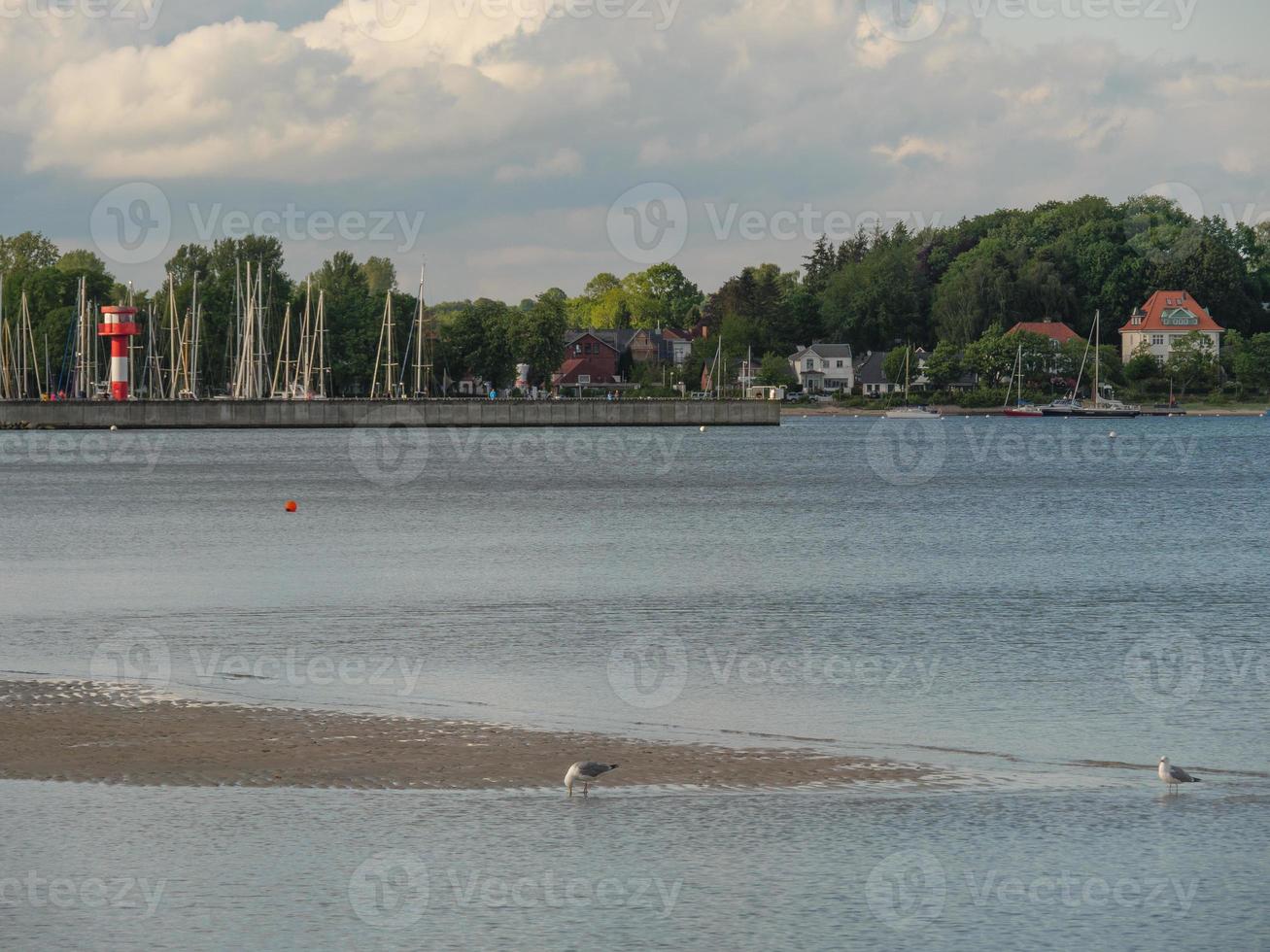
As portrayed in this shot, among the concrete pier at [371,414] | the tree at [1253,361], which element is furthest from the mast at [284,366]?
the tree at [1253,361]

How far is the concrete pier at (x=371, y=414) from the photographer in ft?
471

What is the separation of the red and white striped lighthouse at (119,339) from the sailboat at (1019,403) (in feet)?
329

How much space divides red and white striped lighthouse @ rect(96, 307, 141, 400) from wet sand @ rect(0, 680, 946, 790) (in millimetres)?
127036

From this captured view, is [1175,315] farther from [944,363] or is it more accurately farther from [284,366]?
[284,366]

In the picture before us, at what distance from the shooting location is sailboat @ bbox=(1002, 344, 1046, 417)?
7387 inches

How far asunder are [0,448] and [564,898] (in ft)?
392

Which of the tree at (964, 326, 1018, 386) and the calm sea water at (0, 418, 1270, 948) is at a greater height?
the tree at (964, 326, 1018, 386)

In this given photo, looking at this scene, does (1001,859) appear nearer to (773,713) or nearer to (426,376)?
(773,713)

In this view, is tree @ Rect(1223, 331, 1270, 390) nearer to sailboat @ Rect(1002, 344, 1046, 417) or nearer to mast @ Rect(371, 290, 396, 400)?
sailboat @ Rect(1002, 344, 1046, 417)

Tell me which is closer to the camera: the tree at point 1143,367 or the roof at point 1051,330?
the roof at point 1051,330

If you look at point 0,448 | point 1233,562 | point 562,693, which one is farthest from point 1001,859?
point 0,448

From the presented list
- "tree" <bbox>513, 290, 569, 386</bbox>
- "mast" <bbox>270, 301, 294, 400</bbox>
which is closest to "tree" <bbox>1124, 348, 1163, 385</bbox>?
"tree" <bbox>513, 290, 569, 386</bbox>

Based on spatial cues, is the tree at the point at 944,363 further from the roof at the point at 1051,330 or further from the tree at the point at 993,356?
the roof at the point at 1051,330

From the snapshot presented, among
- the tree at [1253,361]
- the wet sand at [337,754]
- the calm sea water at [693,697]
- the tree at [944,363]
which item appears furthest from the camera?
the tree at [944,363]
